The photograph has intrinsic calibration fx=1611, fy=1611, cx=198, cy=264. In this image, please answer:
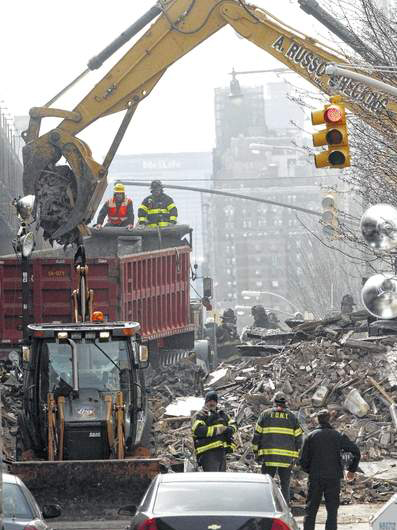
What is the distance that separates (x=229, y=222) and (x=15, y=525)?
181 m

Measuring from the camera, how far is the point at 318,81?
28141 millimetres

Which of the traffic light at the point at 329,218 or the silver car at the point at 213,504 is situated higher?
the traffic light at the point at 329,218

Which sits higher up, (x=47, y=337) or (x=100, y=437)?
(x=47, y=337)

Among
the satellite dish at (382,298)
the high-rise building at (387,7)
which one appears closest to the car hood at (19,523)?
the satellite dish at (382,298)

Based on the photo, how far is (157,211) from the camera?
34.0 metres

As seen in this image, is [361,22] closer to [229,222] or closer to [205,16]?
[205,16]

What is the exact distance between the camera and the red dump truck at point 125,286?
28.1m

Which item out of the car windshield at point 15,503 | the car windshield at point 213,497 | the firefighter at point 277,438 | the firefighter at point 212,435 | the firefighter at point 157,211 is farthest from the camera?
the firefighter at point 157,211

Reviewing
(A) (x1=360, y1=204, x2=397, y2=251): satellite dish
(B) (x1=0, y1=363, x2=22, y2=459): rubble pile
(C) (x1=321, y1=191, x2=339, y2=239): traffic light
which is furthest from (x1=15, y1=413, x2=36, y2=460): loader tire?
(C) (x1=321, y1=191, x2=339, y2=239): traffic light

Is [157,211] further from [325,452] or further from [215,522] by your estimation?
[215,522]

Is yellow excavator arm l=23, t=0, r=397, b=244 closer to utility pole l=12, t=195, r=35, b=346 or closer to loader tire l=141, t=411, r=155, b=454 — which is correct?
utility pole l=12, t=195, r=35, b=346

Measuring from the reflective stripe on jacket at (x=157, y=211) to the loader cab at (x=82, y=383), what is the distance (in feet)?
46.0

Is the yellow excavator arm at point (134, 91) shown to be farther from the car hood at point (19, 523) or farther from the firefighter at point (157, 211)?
the car hood at point (19, 523)

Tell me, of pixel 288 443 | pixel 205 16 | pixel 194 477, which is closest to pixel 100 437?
pixel 288 443
